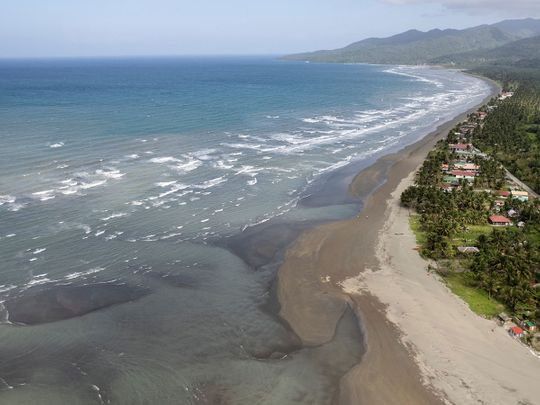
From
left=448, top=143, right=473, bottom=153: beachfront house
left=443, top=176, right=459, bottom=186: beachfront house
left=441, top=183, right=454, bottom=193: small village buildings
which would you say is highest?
left=448, top=143, right=473, bottom=153: beachfront house

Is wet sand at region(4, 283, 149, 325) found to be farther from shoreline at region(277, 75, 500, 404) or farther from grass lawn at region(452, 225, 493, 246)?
grass lawn at region(452, 225, 493, 246)

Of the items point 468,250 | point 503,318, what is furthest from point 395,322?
point 468,250

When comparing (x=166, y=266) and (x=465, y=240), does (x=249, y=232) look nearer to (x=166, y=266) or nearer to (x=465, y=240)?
(x=166, y=266)

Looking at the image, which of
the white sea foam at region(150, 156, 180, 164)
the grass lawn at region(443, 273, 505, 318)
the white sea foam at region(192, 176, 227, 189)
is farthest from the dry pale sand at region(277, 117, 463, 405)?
the white sea foam at region(150, 156, 180, 164)

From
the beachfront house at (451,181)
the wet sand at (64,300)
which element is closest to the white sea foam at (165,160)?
the wet sand at (64,300)

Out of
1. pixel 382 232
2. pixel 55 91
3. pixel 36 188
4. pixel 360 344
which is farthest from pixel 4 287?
pixel 55 91
